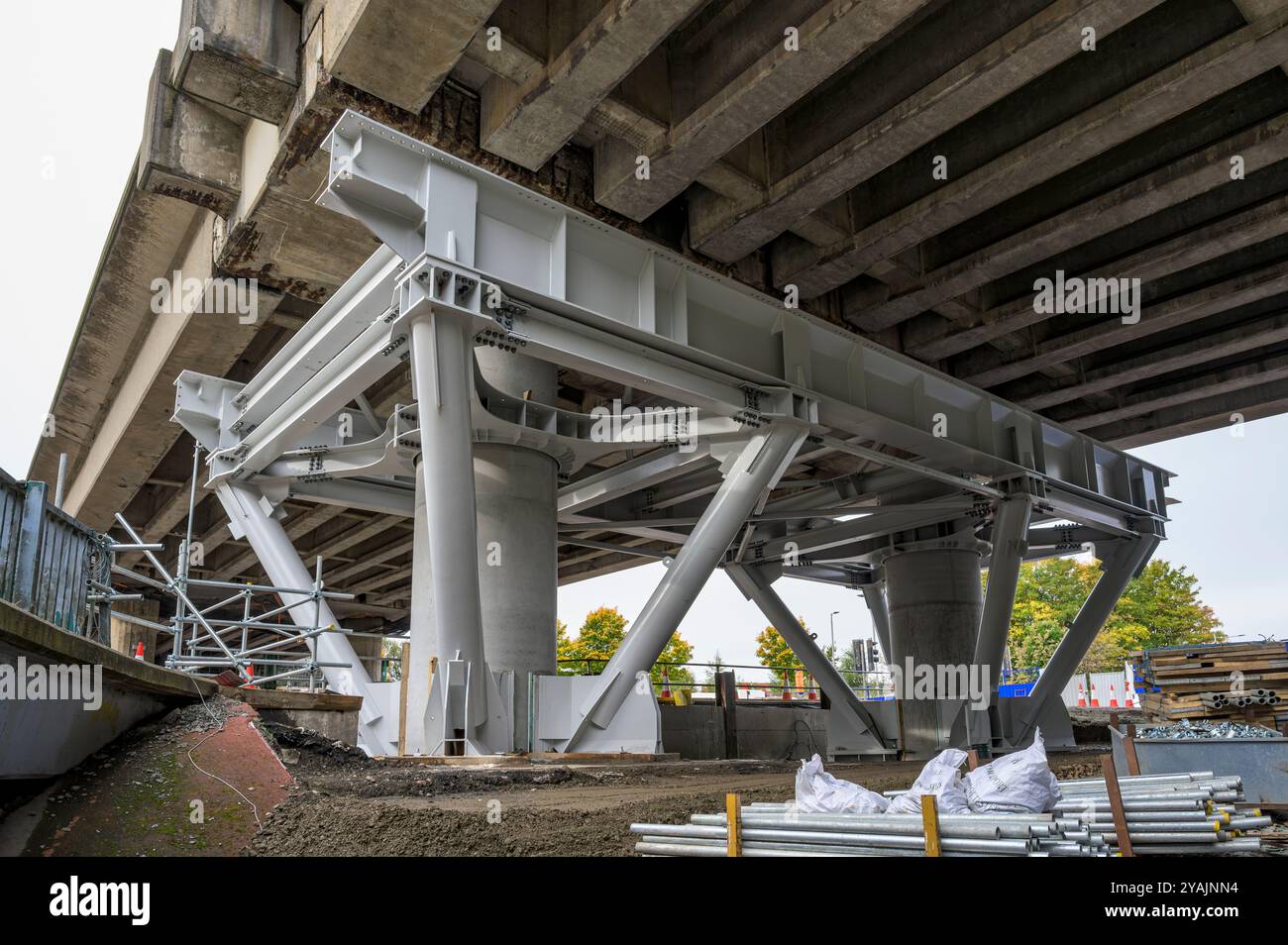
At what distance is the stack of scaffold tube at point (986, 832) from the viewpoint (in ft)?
15.0

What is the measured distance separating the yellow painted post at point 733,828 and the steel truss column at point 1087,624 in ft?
48.0

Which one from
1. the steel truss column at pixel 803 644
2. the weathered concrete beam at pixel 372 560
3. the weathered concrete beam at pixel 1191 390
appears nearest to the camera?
the weathered concrete beam at pixel 1191 390

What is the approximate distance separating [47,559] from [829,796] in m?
5.26

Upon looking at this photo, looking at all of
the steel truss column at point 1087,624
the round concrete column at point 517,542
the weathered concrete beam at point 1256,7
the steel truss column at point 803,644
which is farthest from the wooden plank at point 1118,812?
the steel truss column at point 1087,624

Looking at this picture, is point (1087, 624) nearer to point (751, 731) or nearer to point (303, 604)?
point (751, 731)

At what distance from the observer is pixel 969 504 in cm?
1648

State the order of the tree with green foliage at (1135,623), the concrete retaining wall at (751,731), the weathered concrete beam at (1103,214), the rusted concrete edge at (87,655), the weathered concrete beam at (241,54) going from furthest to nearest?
1. the tree with green foliage at (1135,623)
2. the concrete retaining wall at (751,731)
3. the weathered concrete beam at (1103,214)
4. the weathered concrete beam at (241,54)
5. the rusted concrete edge at (87,655)

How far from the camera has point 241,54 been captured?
369 inches

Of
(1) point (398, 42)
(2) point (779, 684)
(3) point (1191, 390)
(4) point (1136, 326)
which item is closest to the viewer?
(1) point (398, 42)

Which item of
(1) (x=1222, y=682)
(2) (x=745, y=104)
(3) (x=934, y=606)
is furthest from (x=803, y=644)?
(2) (x=745, y=104)

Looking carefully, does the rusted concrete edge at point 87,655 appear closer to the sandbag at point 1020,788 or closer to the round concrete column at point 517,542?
the round concrete column at point 517,542

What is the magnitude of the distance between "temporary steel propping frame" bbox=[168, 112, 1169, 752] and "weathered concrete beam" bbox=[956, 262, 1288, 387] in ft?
2.48

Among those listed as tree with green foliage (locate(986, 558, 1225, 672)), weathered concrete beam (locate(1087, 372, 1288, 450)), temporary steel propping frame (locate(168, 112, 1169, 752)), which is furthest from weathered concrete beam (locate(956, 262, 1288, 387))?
tree with green foliage (locate(986, 558, 1225, 672))
